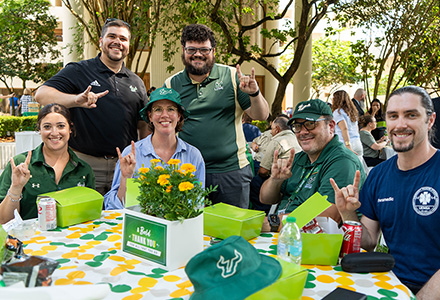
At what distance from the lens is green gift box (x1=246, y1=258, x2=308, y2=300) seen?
1170mm

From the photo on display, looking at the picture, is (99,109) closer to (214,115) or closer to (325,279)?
(214,115)

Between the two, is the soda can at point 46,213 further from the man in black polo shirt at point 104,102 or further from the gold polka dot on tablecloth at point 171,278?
the man in black polo shirt at point 104,102

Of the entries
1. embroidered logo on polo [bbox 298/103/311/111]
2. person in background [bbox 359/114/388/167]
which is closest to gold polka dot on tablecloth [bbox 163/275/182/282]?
embroidered logo on polo [bbox 298/103/311/111]

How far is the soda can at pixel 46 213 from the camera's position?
1964mm

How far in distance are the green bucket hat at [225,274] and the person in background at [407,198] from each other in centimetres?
91

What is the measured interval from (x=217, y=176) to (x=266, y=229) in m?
1.13

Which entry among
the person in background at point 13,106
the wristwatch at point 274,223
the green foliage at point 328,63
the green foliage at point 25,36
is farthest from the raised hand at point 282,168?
the green foliage at point 328,63

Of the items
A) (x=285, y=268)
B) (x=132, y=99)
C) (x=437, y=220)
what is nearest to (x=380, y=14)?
(x=132, y=99)

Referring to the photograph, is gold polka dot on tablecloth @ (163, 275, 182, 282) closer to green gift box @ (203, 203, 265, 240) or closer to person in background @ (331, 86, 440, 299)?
green gift box @ (203, 203, 265, 240)

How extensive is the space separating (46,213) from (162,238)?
78cm

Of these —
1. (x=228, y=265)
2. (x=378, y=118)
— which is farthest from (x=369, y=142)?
(x=228, y=265)

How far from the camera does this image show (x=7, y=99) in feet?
45.5

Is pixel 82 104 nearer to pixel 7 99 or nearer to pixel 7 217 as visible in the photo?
pixel 7 217

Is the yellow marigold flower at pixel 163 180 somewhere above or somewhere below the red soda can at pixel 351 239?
above
